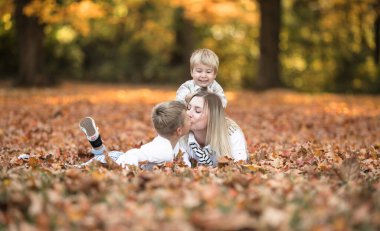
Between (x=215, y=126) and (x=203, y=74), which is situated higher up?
(x=203, y=74)

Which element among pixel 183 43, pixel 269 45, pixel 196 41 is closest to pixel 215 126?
pixel 269 45

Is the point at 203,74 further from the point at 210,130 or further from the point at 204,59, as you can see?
the point at 210,130

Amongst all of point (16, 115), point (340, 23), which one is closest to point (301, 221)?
point (16, 115)

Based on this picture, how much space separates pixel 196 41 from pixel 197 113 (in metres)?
22.4

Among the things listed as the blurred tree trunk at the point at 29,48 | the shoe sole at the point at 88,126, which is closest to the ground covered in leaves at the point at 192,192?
the shoe sole at the point at 88,126

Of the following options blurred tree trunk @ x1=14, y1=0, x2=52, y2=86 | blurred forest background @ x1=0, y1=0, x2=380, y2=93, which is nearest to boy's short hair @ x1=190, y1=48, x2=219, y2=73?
blurred forest background @ x1=0, y1=0, x2=380, y2=93

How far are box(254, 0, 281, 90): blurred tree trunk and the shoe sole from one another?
46.2 feet

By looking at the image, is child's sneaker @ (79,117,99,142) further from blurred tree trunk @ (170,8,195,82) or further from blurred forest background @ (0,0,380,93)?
blurred tree trunk @ (170,8,195,82)

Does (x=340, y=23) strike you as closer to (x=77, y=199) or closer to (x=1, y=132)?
(x=1, y=132)

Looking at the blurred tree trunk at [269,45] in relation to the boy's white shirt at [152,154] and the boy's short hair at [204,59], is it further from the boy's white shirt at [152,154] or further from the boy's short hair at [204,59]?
the boy's white shirt at [152,154]

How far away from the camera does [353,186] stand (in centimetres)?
376

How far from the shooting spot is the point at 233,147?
17.3 ft

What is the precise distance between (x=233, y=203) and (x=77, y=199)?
937mm

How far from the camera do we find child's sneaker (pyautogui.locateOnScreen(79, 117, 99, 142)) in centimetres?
523
